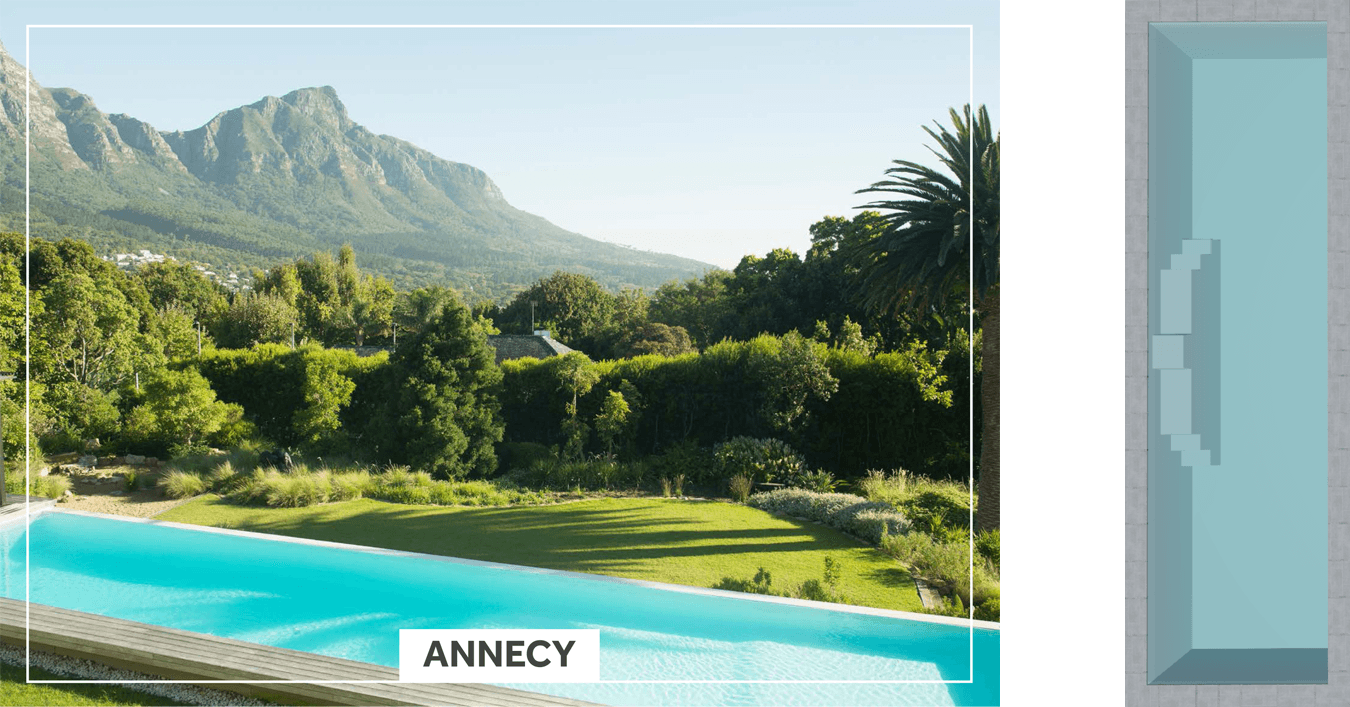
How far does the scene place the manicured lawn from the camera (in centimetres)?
724

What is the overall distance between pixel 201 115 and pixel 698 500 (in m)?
7.18

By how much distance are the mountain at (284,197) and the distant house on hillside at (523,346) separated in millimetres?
868

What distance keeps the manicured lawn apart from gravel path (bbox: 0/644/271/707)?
3.24 meters

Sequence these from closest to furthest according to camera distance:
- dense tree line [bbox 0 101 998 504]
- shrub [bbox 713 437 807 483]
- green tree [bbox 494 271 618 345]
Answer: shrub [bbox 713 437 807 483]
dense tree line [bbox 0 101 998 504]
green tree [bbox 494 271 618 345]

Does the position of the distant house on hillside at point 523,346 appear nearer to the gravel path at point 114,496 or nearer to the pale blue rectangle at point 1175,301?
the gravel path at point 114,496

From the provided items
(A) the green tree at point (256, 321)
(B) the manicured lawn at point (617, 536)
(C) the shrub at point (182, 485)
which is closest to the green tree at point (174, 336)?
(A) the green tree at point (256, 321)

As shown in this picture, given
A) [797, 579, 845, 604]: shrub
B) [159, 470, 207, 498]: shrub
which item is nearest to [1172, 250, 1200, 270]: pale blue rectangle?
[797, 579, 845, 604]: shrub

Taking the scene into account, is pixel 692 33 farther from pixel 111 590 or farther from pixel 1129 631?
pixel 111 590

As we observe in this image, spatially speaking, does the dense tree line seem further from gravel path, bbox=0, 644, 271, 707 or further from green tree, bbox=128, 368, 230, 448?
gravel path, bbox=0, 644, 271, 707

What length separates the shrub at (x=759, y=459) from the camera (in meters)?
10.7

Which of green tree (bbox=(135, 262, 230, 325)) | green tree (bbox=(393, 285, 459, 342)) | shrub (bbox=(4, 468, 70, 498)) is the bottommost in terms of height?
shrub (bbox=(4, 468, 70, 498))

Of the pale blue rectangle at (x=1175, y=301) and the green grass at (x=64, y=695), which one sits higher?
the pale blue rectangle at (x=1175, y=301)

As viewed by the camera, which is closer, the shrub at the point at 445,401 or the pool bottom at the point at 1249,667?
the pool bottom at the point at 1249,667

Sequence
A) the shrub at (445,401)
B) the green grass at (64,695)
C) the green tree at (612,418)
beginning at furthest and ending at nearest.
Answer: the green tree at (612,418) → the shrub at (445,401) → the green grass at (64,695)
